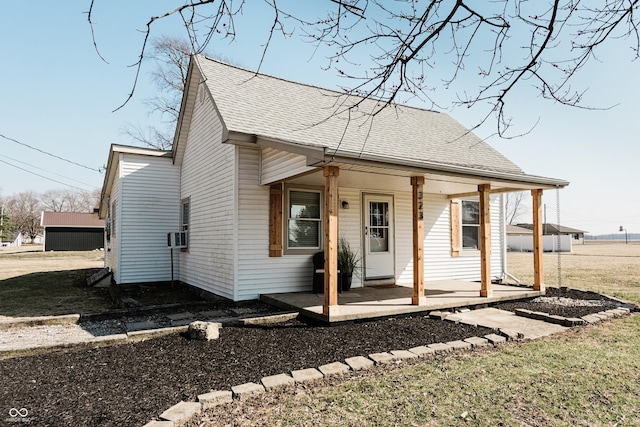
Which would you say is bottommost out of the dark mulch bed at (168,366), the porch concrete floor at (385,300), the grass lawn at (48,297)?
the grass lawn at (48,297)

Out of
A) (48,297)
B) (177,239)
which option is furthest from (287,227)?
(48,297)

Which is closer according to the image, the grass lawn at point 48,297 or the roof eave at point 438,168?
the roof eave at point 438,168

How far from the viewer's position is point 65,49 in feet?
11.3

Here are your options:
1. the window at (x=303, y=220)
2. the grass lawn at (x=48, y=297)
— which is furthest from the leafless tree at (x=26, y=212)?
the window at (x=303, y=220)

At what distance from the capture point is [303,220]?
811 centimetres

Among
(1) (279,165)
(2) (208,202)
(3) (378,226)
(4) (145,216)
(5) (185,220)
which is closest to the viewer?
(1) (279,165)

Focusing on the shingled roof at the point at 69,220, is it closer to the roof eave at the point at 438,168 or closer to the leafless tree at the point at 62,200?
the leafless tree at the point at 62,200

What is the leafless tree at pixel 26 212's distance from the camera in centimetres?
5850

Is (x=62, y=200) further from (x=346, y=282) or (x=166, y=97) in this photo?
(x=346, y=282)

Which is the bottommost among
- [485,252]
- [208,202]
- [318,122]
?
[485,252]

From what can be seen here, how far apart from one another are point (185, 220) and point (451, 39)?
9.24 m

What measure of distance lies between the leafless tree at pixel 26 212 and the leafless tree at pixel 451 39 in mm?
69619

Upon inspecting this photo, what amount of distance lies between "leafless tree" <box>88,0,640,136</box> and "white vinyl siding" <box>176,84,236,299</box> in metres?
4.92

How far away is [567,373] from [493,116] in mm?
2658
